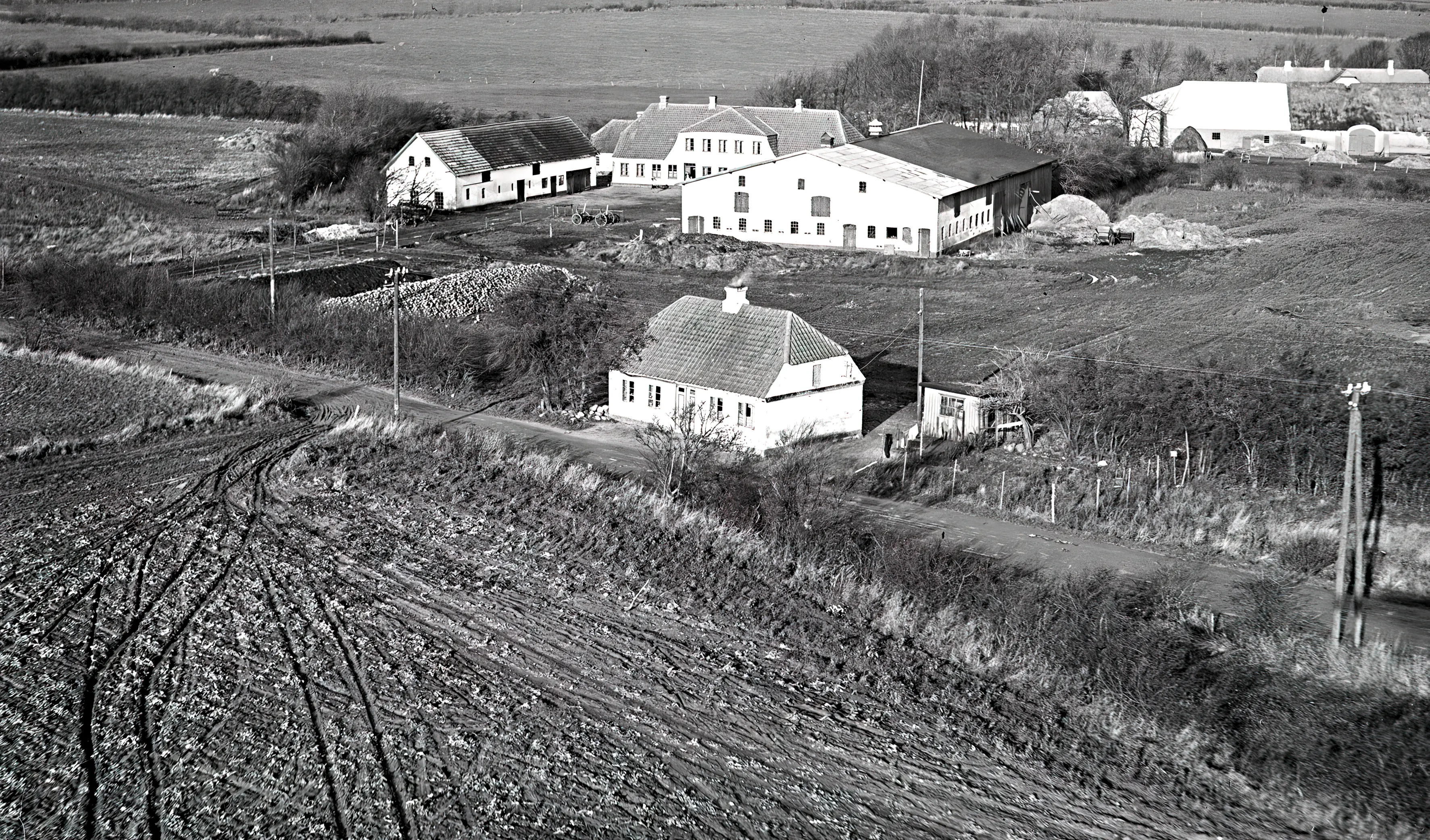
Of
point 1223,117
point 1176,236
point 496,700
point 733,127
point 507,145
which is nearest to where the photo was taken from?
point 496,700

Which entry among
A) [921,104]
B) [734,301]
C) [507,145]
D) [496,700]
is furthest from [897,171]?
[496,700]

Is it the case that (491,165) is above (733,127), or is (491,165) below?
below

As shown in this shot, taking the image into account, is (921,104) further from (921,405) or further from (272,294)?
(921,405)

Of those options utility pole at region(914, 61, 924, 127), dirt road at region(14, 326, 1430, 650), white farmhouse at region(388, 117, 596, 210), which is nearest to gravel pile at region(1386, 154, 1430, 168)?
utility pole at region(914, 61, 924, 127)

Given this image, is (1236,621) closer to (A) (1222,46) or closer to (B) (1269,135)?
(B) (1269,135)

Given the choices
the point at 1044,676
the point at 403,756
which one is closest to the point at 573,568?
the point at 403,756

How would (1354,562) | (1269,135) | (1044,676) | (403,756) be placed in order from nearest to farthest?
(403,756) → (1044,676) → (1354,562) → (1269,135)

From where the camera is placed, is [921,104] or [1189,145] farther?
[921,104]
